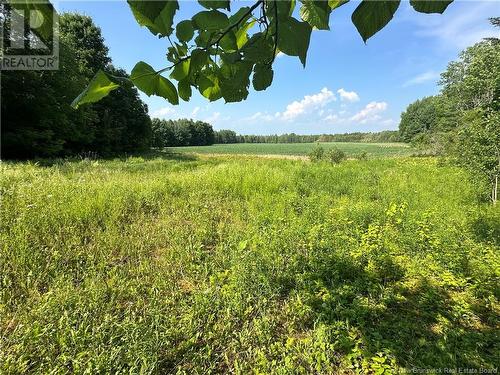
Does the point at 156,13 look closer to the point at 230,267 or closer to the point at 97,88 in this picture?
the point at 97,88

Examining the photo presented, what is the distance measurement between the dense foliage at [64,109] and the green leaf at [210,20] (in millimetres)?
17442

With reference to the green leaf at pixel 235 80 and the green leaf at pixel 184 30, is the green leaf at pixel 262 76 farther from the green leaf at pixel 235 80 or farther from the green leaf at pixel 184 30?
the green leaf at pixel 184 30

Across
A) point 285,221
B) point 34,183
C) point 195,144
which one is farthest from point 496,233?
point 195,144

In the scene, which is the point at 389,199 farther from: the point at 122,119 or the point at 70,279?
the point at 122,119

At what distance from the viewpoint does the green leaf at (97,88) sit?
0.56 metres

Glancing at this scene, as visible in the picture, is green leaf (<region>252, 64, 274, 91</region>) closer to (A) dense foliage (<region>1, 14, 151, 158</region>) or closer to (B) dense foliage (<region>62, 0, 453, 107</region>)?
(B) dense foliage (<region>62, 0, 453, 107</region>)

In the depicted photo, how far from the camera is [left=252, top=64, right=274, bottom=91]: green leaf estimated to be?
738 mm

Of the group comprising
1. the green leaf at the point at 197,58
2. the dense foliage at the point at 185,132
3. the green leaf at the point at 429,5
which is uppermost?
the dense foliage at the point at 185,132

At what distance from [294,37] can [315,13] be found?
2.6 inches

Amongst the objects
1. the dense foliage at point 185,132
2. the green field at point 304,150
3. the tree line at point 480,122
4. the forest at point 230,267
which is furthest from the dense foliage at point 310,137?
the forest at point 230,267

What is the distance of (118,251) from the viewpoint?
371cm

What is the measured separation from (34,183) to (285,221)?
17.8 feet

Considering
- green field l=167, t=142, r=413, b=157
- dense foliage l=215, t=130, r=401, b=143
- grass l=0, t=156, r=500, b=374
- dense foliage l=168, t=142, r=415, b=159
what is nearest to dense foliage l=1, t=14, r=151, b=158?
grass l=0, t=156, r=500, b=374

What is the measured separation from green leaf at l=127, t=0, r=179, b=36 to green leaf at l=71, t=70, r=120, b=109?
139mm
